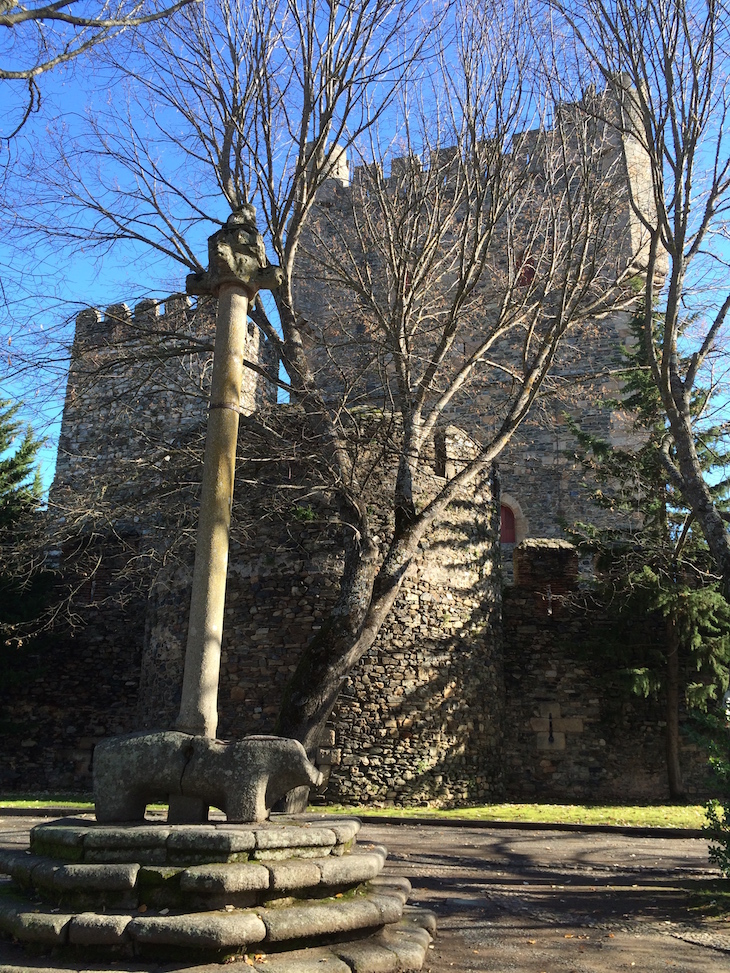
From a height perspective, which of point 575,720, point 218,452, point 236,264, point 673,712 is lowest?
point 575,720

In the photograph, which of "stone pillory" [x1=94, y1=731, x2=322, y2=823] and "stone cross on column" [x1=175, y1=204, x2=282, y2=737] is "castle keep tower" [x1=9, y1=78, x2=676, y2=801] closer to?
"stone cross on column" [x1=175, y1=204, x2=282, y2=737]

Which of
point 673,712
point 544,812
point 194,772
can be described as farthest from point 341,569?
point 194,772

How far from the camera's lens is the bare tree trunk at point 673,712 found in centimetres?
1267

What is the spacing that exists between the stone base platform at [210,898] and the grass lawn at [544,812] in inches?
238

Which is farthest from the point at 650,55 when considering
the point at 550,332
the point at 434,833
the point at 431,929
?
the point at 434,833

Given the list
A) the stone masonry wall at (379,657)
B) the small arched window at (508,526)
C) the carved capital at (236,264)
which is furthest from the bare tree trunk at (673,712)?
the carved capital at (236,264)

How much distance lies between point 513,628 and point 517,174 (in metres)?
6.95

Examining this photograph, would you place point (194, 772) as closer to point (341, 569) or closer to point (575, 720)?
point (341, 569)

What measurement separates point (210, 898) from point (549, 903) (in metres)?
2.77

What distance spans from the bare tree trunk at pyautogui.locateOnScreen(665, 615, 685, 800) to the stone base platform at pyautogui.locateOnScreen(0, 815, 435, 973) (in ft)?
30.4

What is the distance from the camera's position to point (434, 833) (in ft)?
30.1

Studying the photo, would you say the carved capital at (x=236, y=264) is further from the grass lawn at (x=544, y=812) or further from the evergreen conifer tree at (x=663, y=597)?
the evergreen conifer tree at (x=663, y=597)

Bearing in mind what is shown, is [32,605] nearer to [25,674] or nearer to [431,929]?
[25,674]

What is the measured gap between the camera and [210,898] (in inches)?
157
